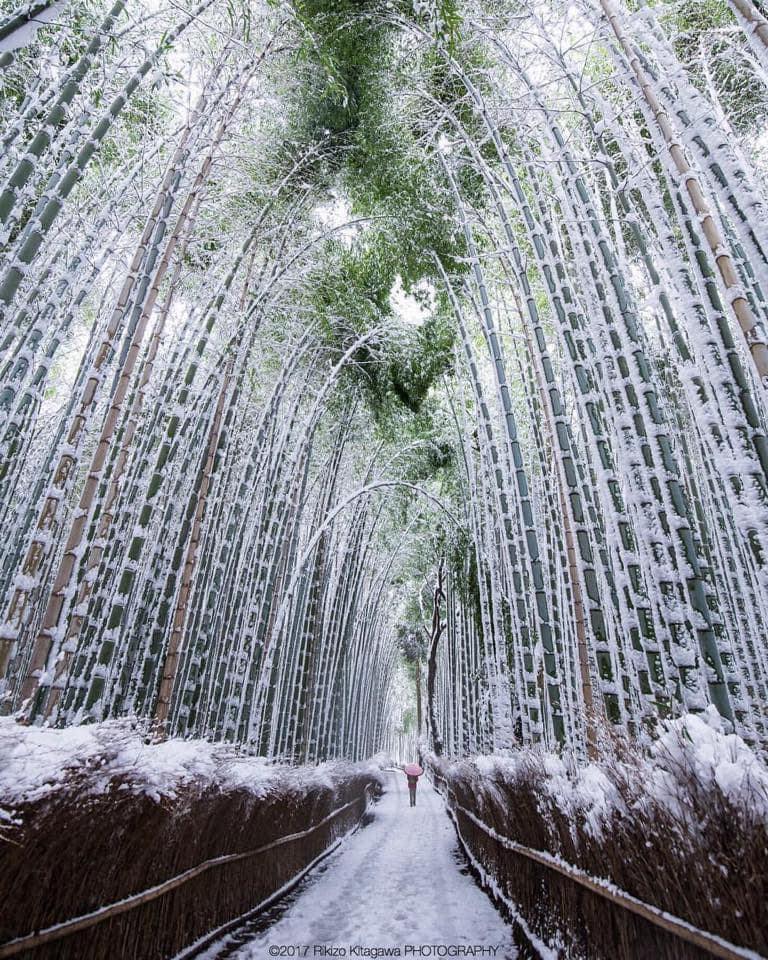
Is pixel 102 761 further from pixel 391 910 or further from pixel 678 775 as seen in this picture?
pixel 391 910

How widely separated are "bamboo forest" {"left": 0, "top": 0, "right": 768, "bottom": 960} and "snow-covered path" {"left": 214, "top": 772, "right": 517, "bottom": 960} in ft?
0.13

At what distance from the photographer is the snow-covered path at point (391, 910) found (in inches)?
100

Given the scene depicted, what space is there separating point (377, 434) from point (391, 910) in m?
4.81

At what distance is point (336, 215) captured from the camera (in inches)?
205

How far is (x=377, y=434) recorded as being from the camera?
22.7 ft

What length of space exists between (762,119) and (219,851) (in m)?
5.57

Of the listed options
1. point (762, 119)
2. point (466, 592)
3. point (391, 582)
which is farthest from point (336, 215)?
point (391, 582)

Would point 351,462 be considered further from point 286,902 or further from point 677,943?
point 677,943

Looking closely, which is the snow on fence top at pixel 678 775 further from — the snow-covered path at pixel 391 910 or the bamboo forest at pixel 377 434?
the snow-covered path at pixel 391 910

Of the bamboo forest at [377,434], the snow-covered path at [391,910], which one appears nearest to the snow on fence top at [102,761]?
the bamboo forest at [377,434]

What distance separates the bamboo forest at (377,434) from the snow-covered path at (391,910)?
0.04m

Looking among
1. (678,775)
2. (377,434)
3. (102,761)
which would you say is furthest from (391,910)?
(377,434)

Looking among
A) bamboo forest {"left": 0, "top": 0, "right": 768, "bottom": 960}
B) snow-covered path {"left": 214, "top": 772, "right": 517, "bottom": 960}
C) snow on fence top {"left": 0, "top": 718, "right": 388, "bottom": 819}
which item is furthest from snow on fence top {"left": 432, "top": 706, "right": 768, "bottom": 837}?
snow on fence top {"left": 0, "top": 718, "right": 388, "bottom": 819}

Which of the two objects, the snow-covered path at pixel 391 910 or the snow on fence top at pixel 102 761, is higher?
the snow on fence top at pixel 102 761
